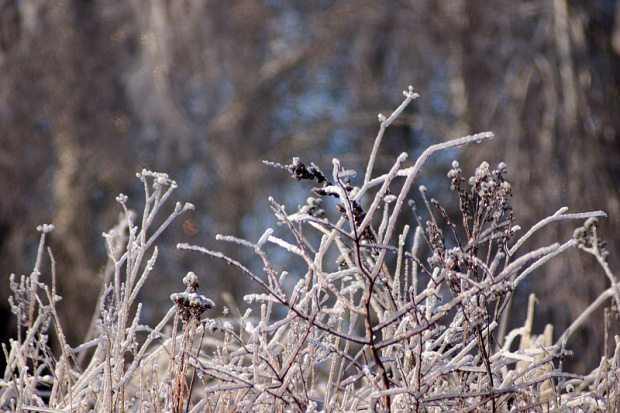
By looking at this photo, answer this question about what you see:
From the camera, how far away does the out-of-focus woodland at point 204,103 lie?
639 cm

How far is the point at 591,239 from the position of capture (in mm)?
970

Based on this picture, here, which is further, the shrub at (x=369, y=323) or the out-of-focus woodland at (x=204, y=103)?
the out-of-focus woodland at (x=204, y=103)

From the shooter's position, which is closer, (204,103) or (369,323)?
(369,323)

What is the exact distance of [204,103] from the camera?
22.2 feet

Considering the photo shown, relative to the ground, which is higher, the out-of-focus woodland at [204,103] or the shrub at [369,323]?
the out-of-focus woodland at [204,103]

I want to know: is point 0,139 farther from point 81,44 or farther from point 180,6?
point 180,6

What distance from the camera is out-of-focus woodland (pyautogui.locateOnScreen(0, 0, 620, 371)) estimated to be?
21.0ft

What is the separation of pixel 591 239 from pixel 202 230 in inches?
233

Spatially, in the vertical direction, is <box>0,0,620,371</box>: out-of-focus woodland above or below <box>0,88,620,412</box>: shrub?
above

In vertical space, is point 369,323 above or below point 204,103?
below

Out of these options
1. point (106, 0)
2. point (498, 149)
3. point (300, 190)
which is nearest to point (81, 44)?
point (106, 0)

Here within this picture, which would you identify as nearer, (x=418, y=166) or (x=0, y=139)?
(x=418, y=166)

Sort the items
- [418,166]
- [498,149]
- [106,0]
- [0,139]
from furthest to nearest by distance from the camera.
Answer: [106,0] < [0,139] < [498,149] < [418,166]

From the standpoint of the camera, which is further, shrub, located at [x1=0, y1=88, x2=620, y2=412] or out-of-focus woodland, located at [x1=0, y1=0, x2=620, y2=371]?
out-of-focus woodland, located at [x1=0, y1=0, x2=620, y2=371]
